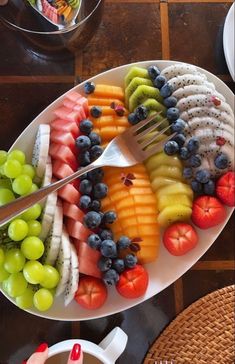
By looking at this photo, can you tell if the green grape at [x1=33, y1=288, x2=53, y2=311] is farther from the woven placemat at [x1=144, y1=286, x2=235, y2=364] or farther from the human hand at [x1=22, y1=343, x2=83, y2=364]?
the woven placemat at [x1=144, y1=286, x2=235, y2=364]

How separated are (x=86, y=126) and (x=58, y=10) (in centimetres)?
29

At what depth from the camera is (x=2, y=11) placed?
4.15 feet

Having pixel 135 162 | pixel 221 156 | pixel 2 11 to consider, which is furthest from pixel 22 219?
pixel 2 11

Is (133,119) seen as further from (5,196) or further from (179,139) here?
(5,196)

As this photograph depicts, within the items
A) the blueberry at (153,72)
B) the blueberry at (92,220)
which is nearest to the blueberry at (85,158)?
the blueberry at (92,220)

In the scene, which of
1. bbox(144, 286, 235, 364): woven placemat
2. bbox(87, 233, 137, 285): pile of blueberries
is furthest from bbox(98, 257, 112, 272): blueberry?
bbox(144, 286, 235, 364): woven placemat

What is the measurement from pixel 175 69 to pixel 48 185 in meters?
0.35

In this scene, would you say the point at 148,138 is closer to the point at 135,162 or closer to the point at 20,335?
the point at 135,162

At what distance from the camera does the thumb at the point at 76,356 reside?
39.4 inches

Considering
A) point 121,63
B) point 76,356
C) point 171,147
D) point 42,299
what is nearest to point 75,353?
point 76,356

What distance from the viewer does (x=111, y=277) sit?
105cm

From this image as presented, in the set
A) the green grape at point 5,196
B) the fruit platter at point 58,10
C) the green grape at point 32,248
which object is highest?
the fruit platter at point 58,10

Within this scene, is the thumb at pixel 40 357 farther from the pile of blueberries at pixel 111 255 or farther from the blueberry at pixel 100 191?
the blueberry at pixel 100 191

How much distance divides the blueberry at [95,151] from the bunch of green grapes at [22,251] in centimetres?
13
